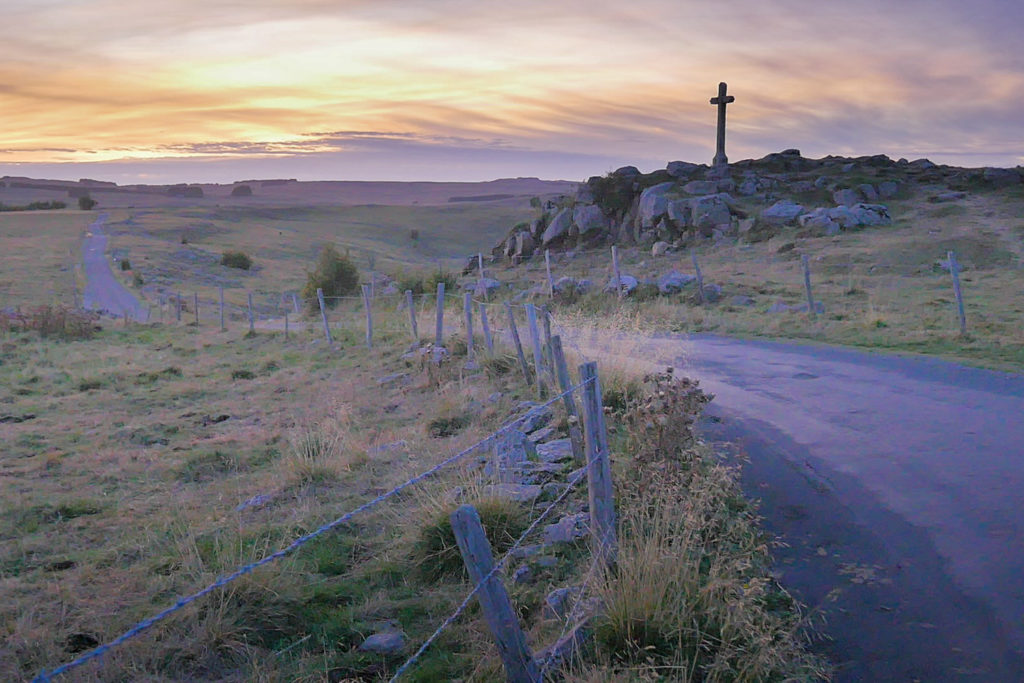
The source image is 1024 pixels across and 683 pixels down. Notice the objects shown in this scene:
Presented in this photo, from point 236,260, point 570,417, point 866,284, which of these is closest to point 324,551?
point 570,417

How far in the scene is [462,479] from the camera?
716 cm

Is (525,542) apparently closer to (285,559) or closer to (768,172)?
(285,559)

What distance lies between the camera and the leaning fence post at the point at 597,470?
4.94m

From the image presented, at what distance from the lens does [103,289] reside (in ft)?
162

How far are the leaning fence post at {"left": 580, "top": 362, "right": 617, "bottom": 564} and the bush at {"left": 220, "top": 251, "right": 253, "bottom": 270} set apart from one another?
62.7m

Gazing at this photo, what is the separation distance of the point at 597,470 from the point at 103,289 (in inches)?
2015

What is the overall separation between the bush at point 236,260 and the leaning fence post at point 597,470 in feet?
206

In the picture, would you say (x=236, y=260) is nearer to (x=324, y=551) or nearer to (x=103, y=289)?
(x=103, y=289)

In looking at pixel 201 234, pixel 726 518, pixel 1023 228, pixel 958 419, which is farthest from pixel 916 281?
pixel 201 234

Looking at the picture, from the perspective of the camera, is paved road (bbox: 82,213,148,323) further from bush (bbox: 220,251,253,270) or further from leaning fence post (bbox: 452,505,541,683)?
leaning fence post (bbox: 452,505,541,683)

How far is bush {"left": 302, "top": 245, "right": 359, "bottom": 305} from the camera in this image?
39594 millimetres

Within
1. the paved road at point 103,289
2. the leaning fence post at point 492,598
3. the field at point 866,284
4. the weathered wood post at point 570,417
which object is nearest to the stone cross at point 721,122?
the field at point 866,284

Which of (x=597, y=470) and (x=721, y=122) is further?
(x=721, y=122)

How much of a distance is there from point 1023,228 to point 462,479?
32.2 m
